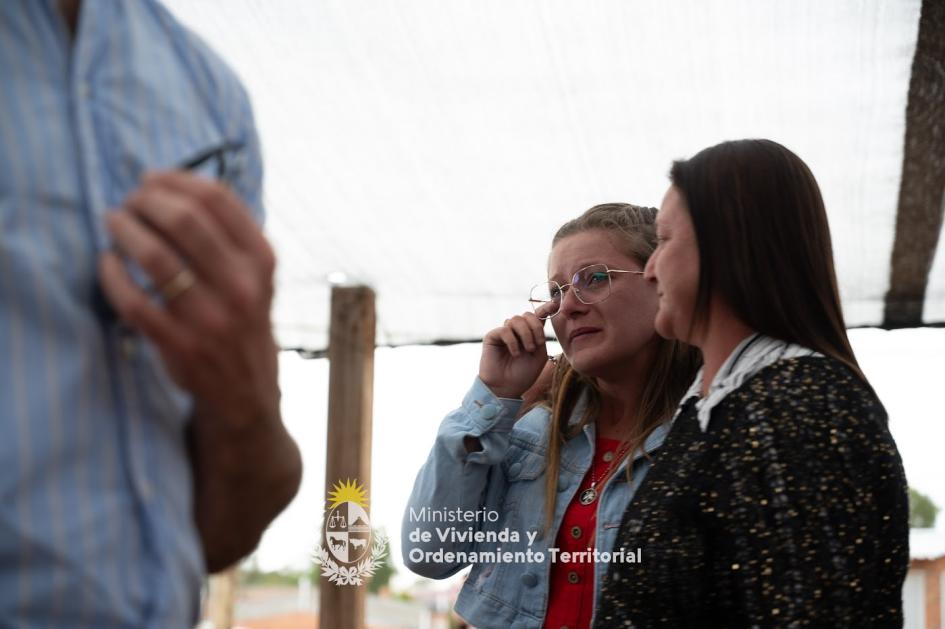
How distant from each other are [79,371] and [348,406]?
398 centimetres

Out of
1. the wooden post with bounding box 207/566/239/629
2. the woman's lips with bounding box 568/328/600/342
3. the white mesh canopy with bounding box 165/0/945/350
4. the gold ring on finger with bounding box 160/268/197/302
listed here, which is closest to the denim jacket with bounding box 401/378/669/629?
the woman's lips with bounding box 568/328/600/342

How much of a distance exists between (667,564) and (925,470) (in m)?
Result: 3.62

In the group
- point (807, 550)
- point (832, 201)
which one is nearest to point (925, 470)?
point (832, 201)

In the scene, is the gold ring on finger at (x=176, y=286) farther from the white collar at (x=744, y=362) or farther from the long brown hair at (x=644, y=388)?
the long brown hair at (x=644, y=388)

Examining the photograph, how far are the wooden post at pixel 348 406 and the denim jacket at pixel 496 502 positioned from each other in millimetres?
2278

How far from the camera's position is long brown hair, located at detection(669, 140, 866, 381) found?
1.42 metres

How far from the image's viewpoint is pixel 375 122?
3193 millimetres

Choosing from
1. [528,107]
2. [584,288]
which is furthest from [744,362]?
[528,107]

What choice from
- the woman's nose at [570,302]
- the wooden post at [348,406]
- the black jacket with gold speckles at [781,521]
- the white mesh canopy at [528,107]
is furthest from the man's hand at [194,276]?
the wooden post at [348,406]

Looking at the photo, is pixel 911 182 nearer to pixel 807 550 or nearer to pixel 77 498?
pixel 807 550

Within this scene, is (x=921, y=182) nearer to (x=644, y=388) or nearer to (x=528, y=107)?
(x=528, y=107)

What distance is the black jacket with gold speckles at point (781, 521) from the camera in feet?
3.94

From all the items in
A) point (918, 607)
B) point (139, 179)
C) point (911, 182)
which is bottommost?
point (918, 607)

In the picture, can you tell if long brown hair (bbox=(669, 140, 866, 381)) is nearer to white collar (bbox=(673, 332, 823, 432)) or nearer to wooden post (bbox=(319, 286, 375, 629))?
white collar (bbox=(673, 332, 823, 432))
